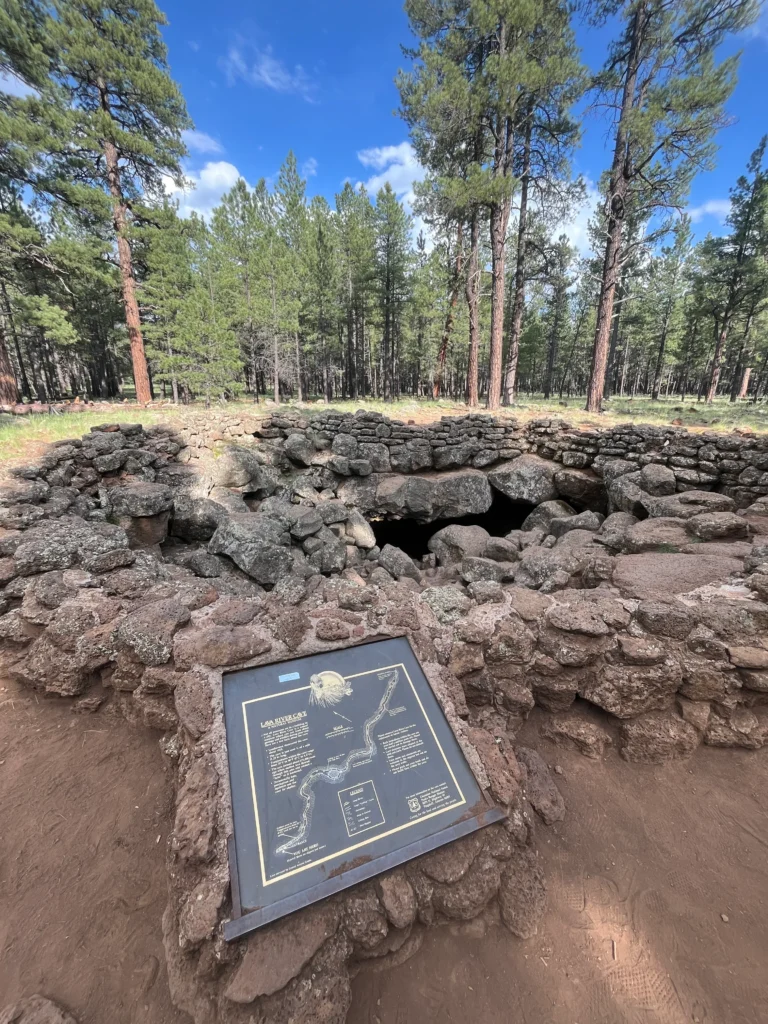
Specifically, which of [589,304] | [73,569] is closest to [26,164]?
[73,569]

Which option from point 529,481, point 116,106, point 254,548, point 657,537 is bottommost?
point 254,548

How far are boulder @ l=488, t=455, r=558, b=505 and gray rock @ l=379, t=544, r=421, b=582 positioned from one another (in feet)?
13.9

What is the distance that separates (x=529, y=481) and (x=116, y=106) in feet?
60.9

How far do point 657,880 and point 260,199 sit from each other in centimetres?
3059

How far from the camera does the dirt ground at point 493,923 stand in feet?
6.15

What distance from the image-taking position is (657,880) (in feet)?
7.81

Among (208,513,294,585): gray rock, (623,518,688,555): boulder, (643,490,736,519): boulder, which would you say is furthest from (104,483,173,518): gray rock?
(643,490,736,519): boulder

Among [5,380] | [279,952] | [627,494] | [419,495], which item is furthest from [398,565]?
[5,380]

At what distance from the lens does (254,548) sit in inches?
241

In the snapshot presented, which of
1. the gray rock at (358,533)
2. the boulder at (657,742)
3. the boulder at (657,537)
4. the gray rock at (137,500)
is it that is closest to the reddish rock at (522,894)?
the boulder at (657,742)

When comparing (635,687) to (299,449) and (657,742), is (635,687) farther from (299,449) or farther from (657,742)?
(299,449)

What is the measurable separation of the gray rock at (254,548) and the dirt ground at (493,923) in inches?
122

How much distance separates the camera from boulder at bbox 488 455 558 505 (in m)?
9.68

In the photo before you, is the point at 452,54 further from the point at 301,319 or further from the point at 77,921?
the point at 77,921
